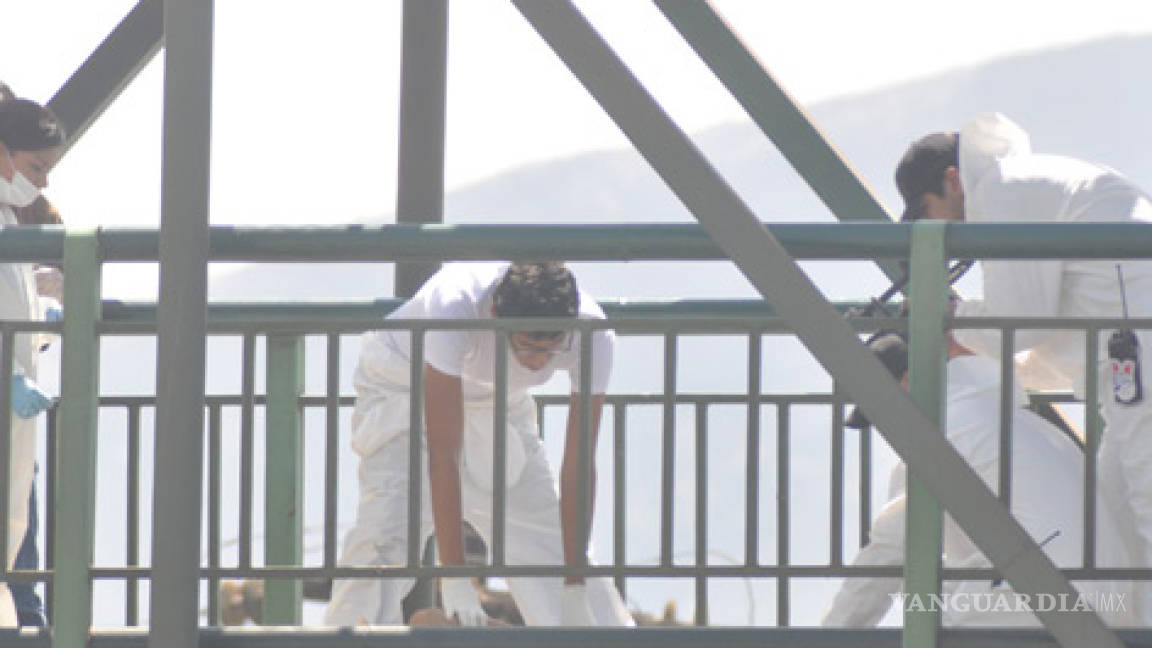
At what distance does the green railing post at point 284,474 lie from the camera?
19.0 ft

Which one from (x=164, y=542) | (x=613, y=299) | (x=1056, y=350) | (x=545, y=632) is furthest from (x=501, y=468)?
(x=613, y=299)

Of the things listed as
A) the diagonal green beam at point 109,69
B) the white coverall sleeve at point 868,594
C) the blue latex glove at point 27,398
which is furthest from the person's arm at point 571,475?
the diagonal green beam at point 109,69

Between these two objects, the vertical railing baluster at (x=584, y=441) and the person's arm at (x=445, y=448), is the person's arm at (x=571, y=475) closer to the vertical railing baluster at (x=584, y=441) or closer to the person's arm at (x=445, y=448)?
the person's arm at (x=445, y=448)

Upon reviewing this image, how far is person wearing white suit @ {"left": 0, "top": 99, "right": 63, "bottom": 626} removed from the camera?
18.0 ft

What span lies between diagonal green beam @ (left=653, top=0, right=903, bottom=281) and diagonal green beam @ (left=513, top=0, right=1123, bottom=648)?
223 cm

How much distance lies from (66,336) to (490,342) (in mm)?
1277

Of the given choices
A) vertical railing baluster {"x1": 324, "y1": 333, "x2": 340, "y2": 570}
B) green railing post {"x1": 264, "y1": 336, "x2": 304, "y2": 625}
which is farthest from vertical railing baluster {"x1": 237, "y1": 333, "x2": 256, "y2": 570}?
green railing post {"x1": 264, "y1": 336, "x2": 304, "y2": 625}

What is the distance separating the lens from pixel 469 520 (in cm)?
665

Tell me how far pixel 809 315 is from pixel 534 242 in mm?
616

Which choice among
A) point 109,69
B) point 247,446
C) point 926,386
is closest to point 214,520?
point 247,446

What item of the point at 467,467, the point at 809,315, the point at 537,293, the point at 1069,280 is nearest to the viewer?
the point at 809,315

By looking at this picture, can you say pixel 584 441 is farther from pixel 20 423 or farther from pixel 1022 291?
pixel 20 423

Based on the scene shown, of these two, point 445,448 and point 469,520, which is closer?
point 445,448

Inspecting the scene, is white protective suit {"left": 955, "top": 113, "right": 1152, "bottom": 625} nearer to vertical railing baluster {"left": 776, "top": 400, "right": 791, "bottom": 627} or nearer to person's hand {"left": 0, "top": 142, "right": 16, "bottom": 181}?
vertical railing baluster {"left": 776, "top": 400, "right": 791, "bottom": 627}
